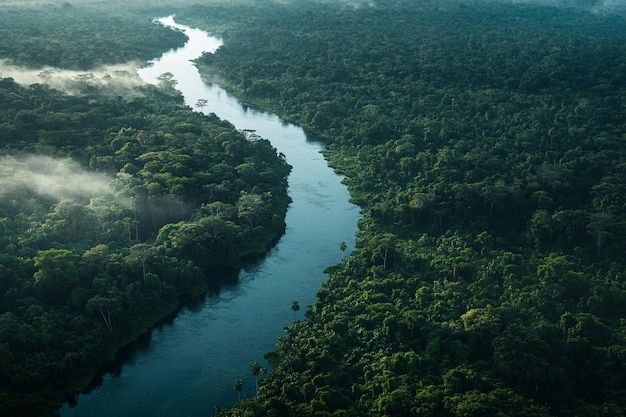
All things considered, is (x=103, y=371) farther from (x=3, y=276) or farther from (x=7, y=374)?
(x=3, y=276)

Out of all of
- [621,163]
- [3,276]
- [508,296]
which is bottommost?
[3,276]

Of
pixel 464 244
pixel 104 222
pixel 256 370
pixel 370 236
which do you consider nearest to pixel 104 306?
pixel 256 370

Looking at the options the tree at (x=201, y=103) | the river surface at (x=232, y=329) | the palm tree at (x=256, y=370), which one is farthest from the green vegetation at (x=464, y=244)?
the tree at (x=201, y=103)

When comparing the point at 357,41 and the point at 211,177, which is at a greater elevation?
the point at 357,41

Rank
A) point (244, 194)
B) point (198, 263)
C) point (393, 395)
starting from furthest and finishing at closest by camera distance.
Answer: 1. point (244, 194)
2. point (198, 263)
3. point (393, 395)

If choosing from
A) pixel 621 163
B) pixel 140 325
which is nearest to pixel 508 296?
pixel 140 325

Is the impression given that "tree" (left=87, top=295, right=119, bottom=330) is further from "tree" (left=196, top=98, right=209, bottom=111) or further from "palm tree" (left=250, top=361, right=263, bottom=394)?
"tree" (left=196, top=98, right=209, bottom=111)
